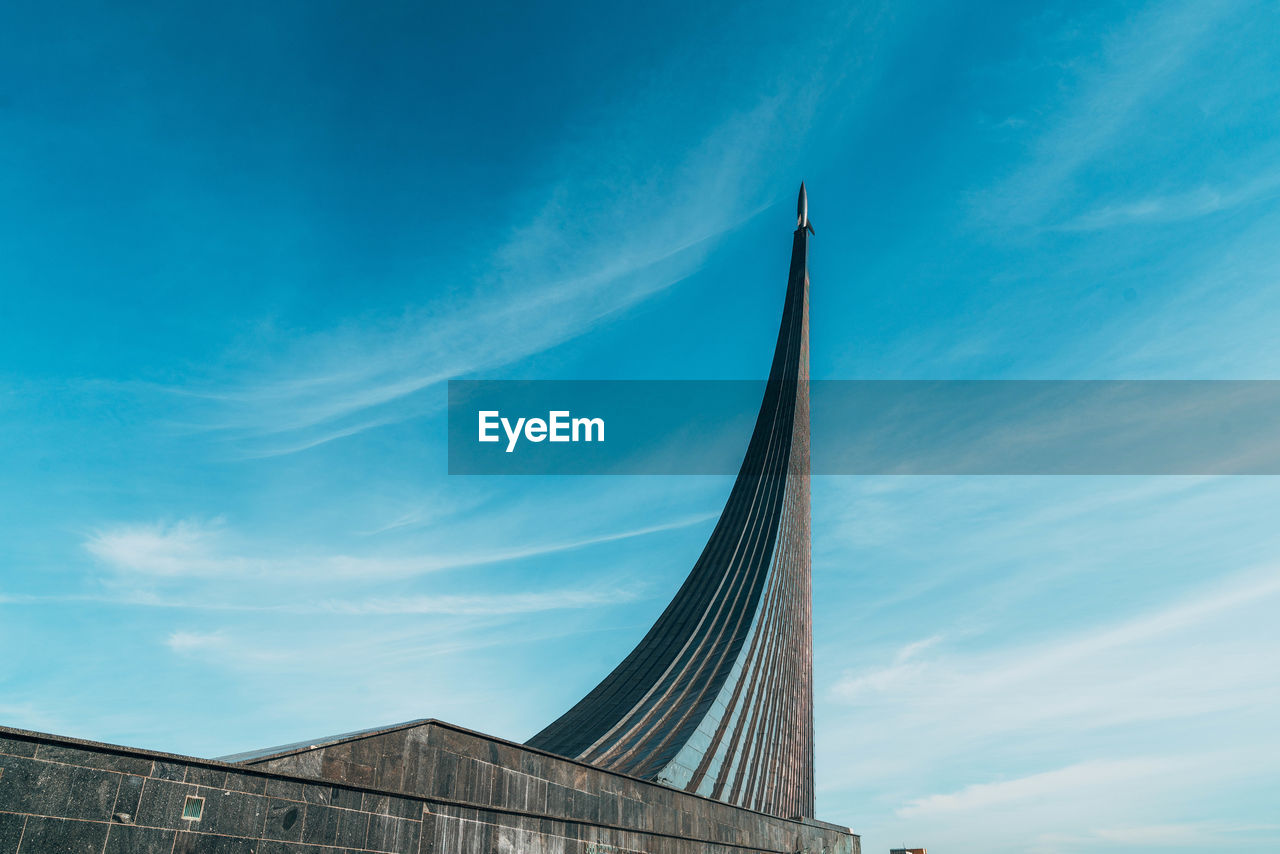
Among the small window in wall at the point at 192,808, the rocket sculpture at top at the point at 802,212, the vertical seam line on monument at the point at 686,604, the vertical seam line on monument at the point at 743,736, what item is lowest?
the small window in wall at the point at 192,808

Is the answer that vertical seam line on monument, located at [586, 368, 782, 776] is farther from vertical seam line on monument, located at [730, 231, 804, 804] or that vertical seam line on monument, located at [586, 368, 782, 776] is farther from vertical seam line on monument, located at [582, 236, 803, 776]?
vertical seam line on monument, located at [730, 231, 804, 804]

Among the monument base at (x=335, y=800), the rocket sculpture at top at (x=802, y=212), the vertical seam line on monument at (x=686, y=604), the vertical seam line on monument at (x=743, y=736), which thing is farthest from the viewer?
the rocket sculpture at top at (x=802, y=212)

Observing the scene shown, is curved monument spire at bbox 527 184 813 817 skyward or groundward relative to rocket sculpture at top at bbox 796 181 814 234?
groundward

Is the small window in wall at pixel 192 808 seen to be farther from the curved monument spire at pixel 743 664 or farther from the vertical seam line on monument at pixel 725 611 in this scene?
the vertical seam line on monument at pixel 725 611

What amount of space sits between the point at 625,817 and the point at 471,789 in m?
2.86

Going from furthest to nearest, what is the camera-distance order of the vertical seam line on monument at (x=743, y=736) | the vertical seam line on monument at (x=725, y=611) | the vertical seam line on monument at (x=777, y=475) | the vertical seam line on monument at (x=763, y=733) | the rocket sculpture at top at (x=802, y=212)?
1. the rocket sculpture at top at (x=802, y=212)
2. the vertical seam line on monument at (x=777, y=475)
3. the vertical seam line on monument at (x=763, y=733)
4. the vertical seam line on monument at (x=743, y=736)
5. the vertical seam line on monument at (x=725, y=611)

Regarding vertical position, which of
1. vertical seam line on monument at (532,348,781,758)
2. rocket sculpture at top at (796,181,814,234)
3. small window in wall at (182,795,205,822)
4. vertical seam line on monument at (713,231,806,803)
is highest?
rocket sculpture at top at (796,181,814,234)

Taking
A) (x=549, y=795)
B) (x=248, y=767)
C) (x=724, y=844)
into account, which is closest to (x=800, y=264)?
(x=724, y=844)

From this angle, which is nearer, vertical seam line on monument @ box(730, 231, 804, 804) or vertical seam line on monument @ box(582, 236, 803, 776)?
vertical seam line on monument @ box(582, 236, 803, 776)

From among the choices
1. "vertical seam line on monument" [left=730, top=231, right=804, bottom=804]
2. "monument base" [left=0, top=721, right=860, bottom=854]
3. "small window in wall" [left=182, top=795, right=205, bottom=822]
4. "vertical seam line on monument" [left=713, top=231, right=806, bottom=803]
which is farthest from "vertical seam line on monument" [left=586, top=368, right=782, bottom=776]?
"small window in wall" [left=182, top=795, right=205, bottom=822]

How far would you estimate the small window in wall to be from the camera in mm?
6301

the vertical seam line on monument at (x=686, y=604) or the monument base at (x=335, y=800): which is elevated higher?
the vertical seam line on monument at (x=686, y=604)

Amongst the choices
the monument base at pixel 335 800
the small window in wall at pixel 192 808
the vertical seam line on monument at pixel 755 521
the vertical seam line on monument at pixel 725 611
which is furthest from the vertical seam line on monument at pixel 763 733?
the small window in wall at pixel 192 808

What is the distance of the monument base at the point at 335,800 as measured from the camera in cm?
571
